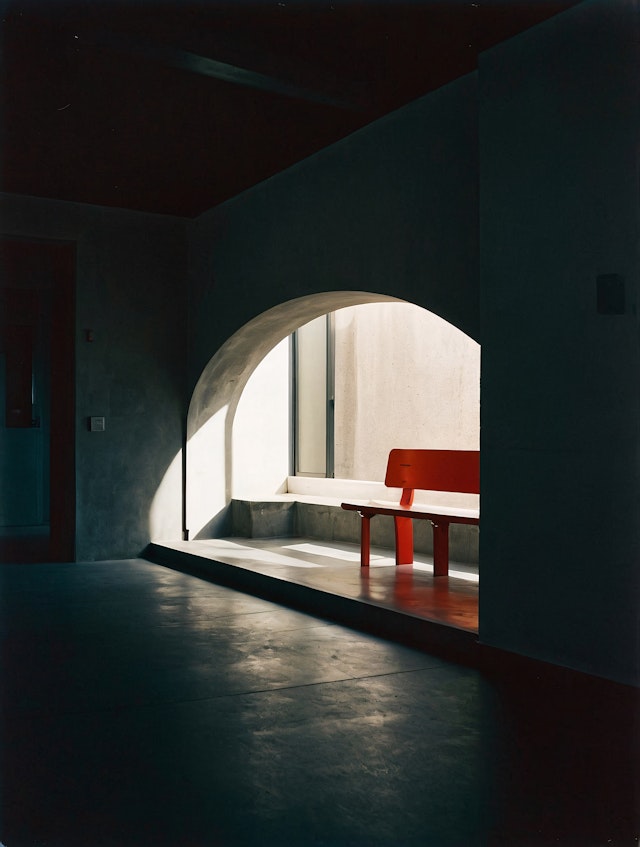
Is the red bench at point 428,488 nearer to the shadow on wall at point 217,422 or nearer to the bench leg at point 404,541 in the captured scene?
the bench leg at point 404,541

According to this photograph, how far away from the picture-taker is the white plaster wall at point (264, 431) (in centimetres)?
884

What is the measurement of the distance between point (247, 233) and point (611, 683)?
191 inches

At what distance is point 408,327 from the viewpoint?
27.7ft

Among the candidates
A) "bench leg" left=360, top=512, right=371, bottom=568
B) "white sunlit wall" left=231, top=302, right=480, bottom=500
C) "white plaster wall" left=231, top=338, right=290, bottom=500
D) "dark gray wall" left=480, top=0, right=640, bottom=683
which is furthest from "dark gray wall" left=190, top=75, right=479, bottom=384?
"bench leg" left=360, top=512, right=371, bottom=568

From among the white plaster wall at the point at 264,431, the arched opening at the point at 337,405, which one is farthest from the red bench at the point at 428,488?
the white plaster wall at the point at 264,431

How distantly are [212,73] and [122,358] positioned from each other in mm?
3458

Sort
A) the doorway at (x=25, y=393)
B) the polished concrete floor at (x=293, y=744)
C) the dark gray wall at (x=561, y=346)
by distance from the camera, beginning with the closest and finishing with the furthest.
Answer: the polished concrete floor at (x=293, y=744) → the dark gray wall at (x=561, y=346) → the doorway at (x=25, y=393)

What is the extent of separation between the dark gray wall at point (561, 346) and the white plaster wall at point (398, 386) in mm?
3343

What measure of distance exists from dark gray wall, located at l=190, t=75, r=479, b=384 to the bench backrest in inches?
50.9

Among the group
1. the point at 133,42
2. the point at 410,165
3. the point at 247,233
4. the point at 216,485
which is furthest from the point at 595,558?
the point at 216,485

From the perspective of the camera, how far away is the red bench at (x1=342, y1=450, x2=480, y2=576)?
5.75m

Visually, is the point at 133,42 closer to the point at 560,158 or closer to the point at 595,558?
the point at 560,158

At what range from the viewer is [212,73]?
4.88 metres

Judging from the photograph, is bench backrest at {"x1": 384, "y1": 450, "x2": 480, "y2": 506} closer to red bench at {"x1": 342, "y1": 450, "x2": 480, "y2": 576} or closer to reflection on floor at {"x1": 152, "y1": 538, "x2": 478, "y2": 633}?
red bench at {"x1": 342, "y1": 450, "x2": 480, "y2": 576}
